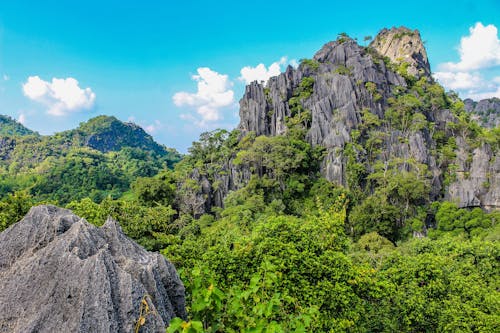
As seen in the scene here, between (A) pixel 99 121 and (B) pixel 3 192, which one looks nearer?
(B) pixel 3 192

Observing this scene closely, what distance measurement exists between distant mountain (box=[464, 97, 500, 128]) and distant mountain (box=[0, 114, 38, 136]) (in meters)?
134

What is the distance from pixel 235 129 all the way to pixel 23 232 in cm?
3906

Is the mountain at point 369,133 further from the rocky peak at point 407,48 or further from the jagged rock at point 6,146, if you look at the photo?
the jagged rock at point 6,146

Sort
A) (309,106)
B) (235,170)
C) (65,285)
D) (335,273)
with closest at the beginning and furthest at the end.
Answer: (65,285) < (335,273) < (235,170) < (309,106)

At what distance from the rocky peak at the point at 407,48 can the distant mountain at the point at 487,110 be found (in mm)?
28490

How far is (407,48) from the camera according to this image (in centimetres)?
5934

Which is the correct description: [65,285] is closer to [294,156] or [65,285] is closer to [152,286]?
[152,286]

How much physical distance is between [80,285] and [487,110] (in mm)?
107710

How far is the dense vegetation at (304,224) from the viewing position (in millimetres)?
6090

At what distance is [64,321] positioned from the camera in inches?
110

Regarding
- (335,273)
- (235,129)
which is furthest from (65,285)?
(235,129)

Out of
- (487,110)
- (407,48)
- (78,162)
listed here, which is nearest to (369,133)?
(407,48)

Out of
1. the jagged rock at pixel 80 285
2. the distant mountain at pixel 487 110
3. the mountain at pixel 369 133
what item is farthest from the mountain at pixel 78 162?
the distant mountain at pixel 487 110

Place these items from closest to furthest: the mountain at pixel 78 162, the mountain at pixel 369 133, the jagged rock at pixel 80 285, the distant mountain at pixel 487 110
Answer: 1. the jagged rock at pixel 80 285
2. the mountain at pixel 369 133
3. the mountain at pixel 78 162
4. the distant mountain at pixel 487 110
